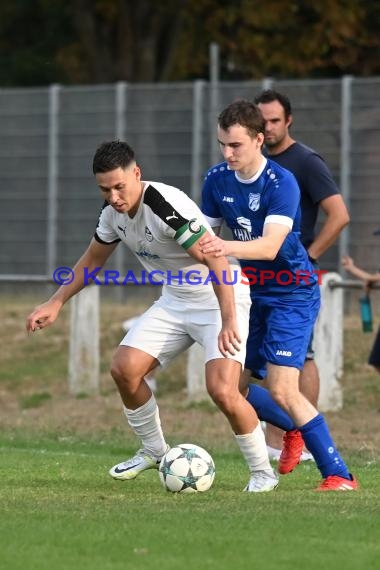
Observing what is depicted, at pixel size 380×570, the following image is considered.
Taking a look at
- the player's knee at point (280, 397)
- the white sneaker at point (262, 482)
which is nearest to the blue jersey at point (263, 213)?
the player's knee at point (280, 397)

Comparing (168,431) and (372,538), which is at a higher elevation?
(372,538)

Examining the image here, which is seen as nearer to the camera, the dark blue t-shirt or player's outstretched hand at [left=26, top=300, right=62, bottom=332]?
player's outstretched hand at [left=26, top=300, right=62, bottom=332]

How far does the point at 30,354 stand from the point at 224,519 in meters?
11.9

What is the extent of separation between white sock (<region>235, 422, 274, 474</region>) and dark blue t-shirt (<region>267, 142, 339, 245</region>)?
2.40 metres

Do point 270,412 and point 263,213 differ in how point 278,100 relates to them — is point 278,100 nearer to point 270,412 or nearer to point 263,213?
point 263,213

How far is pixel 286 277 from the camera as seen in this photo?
8961mm

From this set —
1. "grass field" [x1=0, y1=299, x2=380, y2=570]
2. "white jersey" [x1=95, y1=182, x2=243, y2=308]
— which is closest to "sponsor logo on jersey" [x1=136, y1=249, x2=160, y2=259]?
"white jersey" [x1=95, y1=182, x2=243, y2=308]

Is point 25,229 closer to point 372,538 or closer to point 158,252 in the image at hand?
point 158,252

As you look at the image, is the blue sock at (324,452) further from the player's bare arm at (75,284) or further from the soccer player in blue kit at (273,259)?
the player's bare arm at (75,284)

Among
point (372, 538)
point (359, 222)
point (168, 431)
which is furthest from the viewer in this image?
point (359, 222)

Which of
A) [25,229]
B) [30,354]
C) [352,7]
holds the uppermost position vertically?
→ [352,7]

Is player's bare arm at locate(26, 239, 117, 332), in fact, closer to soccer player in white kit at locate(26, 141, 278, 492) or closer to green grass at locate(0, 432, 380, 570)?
soccer player in white kit at locate(26, 141, 278, 492)

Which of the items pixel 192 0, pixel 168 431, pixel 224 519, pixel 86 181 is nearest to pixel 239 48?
pixel 192 0

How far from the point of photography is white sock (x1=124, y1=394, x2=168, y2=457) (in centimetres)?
897
